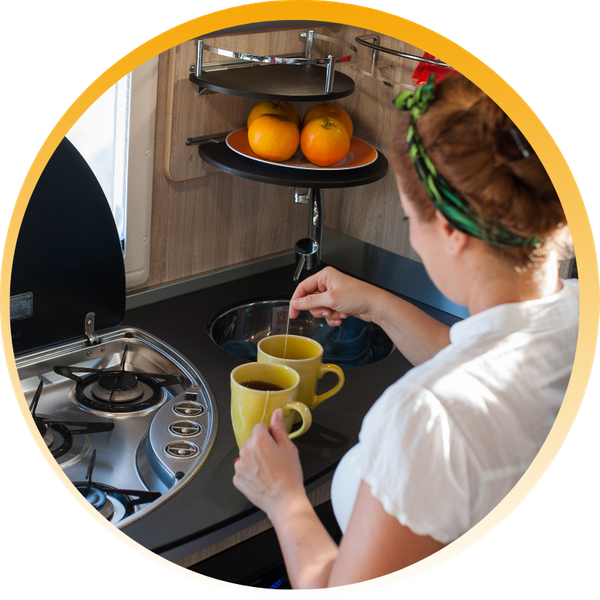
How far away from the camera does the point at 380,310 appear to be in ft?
3.93

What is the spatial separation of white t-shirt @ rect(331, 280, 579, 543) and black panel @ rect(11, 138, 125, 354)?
0.71 metres

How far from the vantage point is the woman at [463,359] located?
672mm

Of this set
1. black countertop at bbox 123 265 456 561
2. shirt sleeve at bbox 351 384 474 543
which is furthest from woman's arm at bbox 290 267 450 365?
shirt sleeve at bbox 351 384 474 543

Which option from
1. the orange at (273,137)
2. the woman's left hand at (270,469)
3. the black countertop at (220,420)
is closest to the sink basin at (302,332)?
the black countertop at (220,420)

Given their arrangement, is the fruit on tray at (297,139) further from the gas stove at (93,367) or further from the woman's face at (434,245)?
the woman's face at (434,245)

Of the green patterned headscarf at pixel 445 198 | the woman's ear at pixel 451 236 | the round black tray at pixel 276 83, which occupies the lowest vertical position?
the woman's ear at pixel 451 236

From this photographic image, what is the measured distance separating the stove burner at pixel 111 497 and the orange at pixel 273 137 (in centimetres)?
68

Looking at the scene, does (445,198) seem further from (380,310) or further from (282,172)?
(282,172)

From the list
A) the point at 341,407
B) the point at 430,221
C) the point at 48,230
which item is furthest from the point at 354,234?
the point at 430,221

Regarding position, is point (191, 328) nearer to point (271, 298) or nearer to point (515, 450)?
point (271, 298)

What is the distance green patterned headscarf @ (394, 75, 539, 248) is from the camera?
27.8 inches

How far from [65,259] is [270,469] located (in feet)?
1.93

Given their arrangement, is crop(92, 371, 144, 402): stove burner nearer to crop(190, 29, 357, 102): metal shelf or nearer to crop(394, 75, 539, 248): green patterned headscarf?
crop(190, 29, 357, 102): metal shelf

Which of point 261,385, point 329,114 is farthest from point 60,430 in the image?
point 329,114
